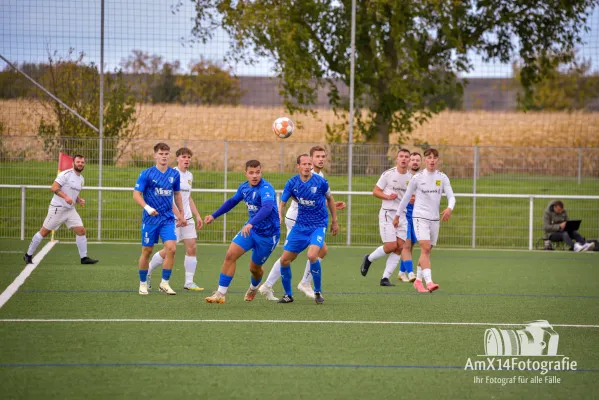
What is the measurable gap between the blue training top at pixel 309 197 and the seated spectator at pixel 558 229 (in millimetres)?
10908

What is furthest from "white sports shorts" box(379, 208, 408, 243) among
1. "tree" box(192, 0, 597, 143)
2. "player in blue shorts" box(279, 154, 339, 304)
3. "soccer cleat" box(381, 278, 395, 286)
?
"tree" box(192, 0, 597, 143)

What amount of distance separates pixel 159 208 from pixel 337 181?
10.0 m

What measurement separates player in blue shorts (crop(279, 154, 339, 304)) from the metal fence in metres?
9.22

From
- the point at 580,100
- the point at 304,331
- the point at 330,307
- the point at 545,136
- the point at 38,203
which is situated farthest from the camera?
the point at 580,100

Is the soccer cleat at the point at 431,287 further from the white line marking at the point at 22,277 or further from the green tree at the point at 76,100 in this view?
the green tree at the point at 76,100

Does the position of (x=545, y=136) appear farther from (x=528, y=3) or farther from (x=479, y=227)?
(x=479, y=227)

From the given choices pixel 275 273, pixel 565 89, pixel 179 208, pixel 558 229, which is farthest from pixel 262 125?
pixel 565 89

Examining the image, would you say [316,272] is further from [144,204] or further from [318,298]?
[144,204]

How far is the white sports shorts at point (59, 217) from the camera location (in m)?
15.5

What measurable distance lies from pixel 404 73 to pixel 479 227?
175 inches

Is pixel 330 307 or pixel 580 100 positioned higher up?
pixel 580 100

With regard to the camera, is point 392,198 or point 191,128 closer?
point 392,198

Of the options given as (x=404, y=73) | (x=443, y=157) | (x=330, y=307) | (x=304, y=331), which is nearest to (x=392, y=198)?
(x=330, y=307)

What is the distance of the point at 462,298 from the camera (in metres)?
11.5
